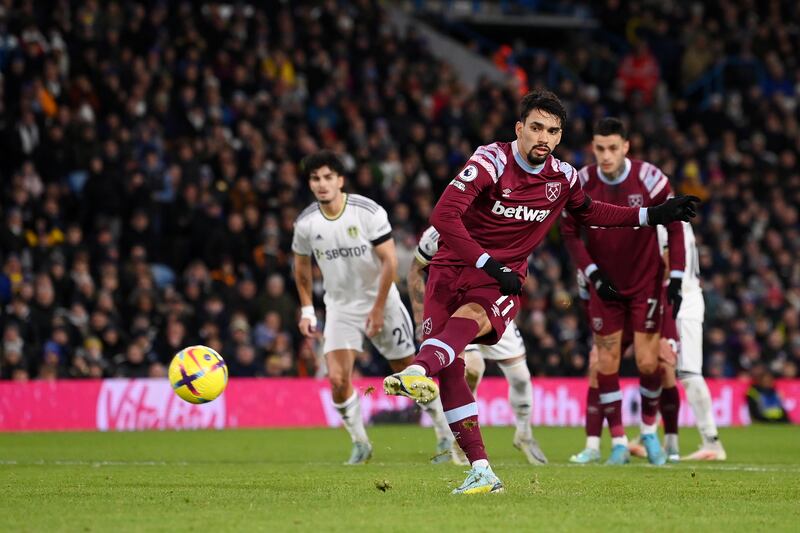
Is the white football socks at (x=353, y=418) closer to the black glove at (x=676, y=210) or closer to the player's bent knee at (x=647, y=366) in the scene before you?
the player's bent knee at (x=647, y=366)

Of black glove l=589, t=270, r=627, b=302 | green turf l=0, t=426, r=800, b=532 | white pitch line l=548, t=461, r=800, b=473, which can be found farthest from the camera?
white pitch line l=548, t=461, r=800, b=473

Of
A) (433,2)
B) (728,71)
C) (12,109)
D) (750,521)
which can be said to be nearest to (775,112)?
(728,71)

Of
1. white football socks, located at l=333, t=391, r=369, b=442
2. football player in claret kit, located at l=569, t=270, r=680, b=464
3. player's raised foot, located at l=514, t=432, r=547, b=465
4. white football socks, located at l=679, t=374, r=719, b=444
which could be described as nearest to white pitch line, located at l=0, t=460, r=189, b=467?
white football socks, located at l=333, t=391, r=369, b=442

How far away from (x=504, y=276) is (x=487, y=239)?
2.45ft

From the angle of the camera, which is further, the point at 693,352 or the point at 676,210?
the point at 693,352

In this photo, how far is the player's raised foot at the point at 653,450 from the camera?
39.3 feet

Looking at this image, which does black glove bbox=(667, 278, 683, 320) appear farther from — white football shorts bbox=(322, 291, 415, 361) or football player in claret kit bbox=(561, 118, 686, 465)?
white football shorts bbox=(322, 291, 415, 361)

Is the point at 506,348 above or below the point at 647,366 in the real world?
above

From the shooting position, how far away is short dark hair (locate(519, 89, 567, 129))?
346 inches

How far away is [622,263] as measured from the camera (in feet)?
39.5

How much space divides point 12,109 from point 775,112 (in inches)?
662

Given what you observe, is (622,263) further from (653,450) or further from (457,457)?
(457,457)

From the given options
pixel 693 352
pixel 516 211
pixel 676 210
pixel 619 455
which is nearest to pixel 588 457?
A: pixel 619 455

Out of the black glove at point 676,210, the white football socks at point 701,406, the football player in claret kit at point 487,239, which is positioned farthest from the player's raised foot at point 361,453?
the black glove at point 676,210
